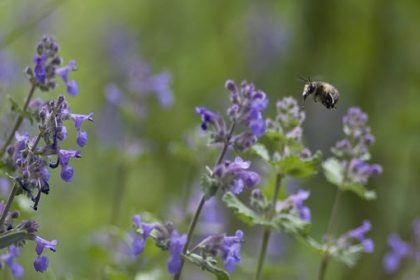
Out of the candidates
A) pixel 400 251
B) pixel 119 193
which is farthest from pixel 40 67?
pixel 400 251

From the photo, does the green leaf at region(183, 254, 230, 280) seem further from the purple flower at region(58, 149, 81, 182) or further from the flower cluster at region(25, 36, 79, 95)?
the flower cluster at region(25, 36, 79, 95)

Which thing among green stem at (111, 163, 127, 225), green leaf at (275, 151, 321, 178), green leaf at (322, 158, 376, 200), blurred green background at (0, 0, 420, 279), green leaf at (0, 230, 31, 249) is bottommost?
green leaf at (0, 230, 31, 249)

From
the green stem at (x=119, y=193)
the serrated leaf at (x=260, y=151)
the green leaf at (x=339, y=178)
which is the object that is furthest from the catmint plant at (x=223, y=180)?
the green stem at (x=119, y=193)

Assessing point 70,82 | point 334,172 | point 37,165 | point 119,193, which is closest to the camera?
point 37,165

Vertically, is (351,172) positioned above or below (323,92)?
below

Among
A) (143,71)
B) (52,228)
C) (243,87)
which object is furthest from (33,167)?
(52,228)

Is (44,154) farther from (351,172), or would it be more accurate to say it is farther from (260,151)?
(351,172)

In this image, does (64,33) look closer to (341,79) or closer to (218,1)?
(218,1)

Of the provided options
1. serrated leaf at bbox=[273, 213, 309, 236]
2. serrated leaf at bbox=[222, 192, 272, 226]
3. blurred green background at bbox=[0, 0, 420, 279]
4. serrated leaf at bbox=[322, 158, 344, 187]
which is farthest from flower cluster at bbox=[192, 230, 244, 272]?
blurred green background at bbox=[0, 0, 420, 279]
